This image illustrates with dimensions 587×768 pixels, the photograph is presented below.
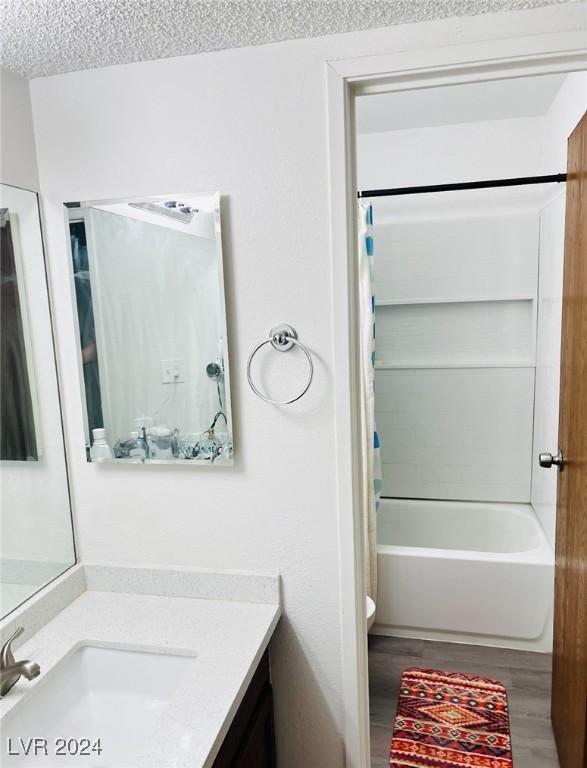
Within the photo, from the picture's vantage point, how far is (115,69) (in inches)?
56.3

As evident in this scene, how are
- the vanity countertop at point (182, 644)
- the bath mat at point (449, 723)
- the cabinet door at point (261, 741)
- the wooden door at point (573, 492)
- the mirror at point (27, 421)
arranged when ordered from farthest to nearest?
the bath mat at point (449, 723) → the wooden door at point (573, 492) → the mirror at point (27, 421) → the cabinet door at point (261, 741) → the vanity countertop at point (182, 644)

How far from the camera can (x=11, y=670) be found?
47.8 inches

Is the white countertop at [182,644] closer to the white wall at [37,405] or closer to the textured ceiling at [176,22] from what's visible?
the white wall at [37,405]

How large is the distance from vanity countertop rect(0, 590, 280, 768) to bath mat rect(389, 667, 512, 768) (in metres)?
1.03

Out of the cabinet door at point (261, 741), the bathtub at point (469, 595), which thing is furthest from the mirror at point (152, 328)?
the bathtub at point (469, 595)

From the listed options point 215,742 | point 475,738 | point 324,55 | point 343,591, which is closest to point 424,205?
point 324,55

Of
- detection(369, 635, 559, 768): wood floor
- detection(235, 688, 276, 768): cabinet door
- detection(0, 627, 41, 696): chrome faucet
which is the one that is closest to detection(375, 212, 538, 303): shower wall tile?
detection(369, 635, 559, 768): wood floor

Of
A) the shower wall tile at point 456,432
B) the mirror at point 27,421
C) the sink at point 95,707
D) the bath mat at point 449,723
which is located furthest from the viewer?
the shower wall tile at point 456,432

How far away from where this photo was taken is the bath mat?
202 centimetres

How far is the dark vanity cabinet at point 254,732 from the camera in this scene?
3.99 feet

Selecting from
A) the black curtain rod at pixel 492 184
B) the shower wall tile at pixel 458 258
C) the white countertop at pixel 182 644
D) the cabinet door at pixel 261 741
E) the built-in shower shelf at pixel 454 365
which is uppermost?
the black curtain rod at pixel 492 184

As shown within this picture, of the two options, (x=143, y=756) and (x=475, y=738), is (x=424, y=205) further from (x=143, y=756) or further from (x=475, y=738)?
(x=143, y=756)

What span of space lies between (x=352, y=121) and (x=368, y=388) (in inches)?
56.2

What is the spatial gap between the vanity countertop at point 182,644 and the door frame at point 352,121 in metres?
0.25
